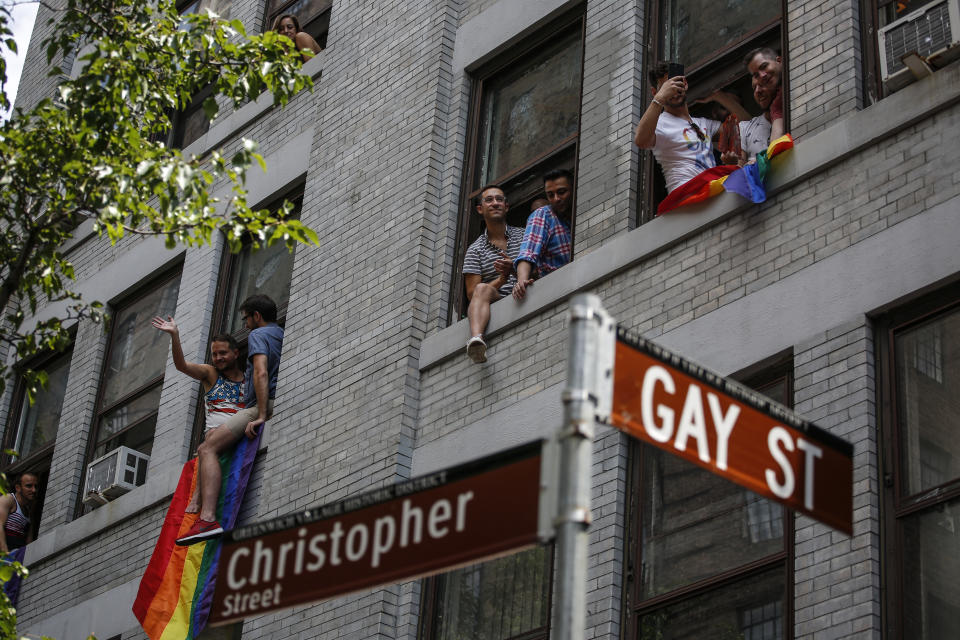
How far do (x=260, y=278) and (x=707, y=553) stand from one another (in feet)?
23.5

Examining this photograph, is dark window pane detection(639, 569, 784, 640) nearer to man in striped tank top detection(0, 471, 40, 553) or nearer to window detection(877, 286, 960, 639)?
window detection(877, 286, 960, 639)

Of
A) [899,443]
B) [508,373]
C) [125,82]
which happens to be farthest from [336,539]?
[508,373]

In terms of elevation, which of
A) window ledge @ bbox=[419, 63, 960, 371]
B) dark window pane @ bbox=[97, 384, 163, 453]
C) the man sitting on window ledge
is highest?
dark window pane @ bbox=[97, 384, 163, 453]

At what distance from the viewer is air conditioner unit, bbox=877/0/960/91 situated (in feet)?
30.3

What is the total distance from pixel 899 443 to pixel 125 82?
516 cm

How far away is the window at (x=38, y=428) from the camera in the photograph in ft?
56.2

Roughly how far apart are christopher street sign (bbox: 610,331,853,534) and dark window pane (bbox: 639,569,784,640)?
2822 millimetres

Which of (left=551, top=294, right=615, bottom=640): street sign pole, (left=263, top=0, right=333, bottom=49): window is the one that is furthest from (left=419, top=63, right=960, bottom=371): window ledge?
(left=263, top=0, right=333, bottom=49): window

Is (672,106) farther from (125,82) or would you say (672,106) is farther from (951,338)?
(125,82)

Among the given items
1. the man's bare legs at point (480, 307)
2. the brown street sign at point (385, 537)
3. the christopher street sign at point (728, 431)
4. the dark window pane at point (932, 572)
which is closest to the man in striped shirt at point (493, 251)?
the man's bare legs at point (480, 307)

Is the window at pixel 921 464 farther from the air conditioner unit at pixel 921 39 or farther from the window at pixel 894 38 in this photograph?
the window at pixel 894 38

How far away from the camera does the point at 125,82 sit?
9570 mm

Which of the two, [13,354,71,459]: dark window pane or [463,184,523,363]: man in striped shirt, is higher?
[13,354,71,459]: dark window pane

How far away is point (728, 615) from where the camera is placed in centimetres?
899
